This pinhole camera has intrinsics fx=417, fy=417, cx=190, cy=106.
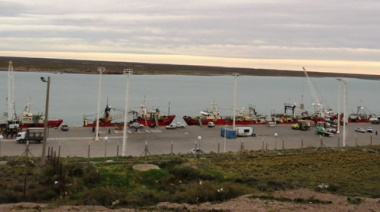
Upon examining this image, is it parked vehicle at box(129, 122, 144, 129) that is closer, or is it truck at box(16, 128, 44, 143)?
truck at box(16, 128, 44, 143)

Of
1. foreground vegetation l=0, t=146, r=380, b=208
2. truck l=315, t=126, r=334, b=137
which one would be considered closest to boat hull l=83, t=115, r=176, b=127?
truck l=315, t=126, r=334, b=137

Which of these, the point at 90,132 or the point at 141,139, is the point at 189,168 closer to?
the point at 141,139

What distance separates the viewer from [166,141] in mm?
33062

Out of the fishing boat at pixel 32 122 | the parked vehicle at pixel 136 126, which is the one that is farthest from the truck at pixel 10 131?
the parked vehicle at pixel 136 126

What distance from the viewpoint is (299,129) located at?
44.0 meters

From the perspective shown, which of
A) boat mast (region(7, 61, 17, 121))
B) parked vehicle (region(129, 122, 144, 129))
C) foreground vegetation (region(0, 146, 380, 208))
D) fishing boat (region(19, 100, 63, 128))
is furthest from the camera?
boat mast (region(7, 61, 17, 121))

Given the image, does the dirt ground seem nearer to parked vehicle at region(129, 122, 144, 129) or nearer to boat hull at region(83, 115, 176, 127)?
parked vehicle at region(129, 122, 144, 129)

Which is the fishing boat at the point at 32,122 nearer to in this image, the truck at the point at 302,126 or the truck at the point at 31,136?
the truck at the point at 31,136

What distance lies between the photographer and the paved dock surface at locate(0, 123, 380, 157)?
27672mm

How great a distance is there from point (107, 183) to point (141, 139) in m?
17.6

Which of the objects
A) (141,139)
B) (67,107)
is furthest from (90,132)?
(67,107)

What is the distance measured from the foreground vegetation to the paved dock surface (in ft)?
17.9

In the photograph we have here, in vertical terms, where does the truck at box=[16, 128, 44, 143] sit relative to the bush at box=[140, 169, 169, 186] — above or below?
above

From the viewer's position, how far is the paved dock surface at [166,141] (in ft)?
90.8
